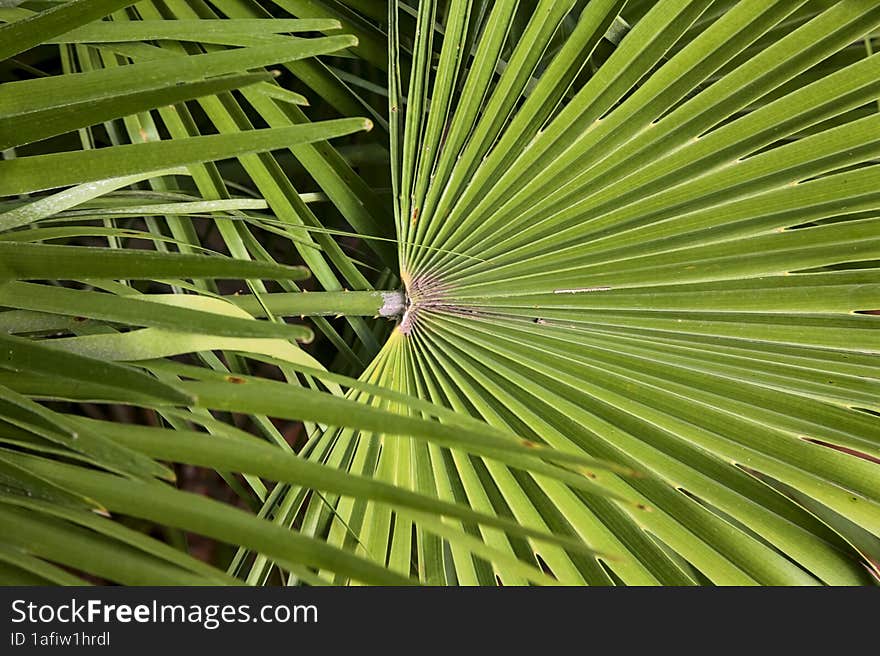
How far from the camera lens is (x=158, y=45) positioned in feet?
2.48


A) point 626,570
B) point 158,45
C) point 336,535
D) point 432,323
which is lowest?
point 336,535

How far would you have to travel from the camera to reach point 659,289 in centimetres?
69

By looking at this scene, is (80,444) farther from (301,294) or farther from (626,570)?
(626,570)

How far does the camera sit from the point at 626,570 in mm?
630

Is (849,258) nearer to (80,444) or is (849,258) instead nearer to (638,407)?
(638,407)

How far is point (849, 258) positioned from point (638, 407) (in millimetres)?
251

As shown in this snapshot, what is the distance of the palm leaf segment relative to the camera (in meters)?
0.64

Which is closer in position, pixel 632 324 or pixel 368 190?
pixel 632 324

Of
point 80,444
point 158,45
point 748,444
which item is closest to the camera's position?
point 80,444

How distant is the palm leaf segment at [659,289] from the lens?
0.64 metres
